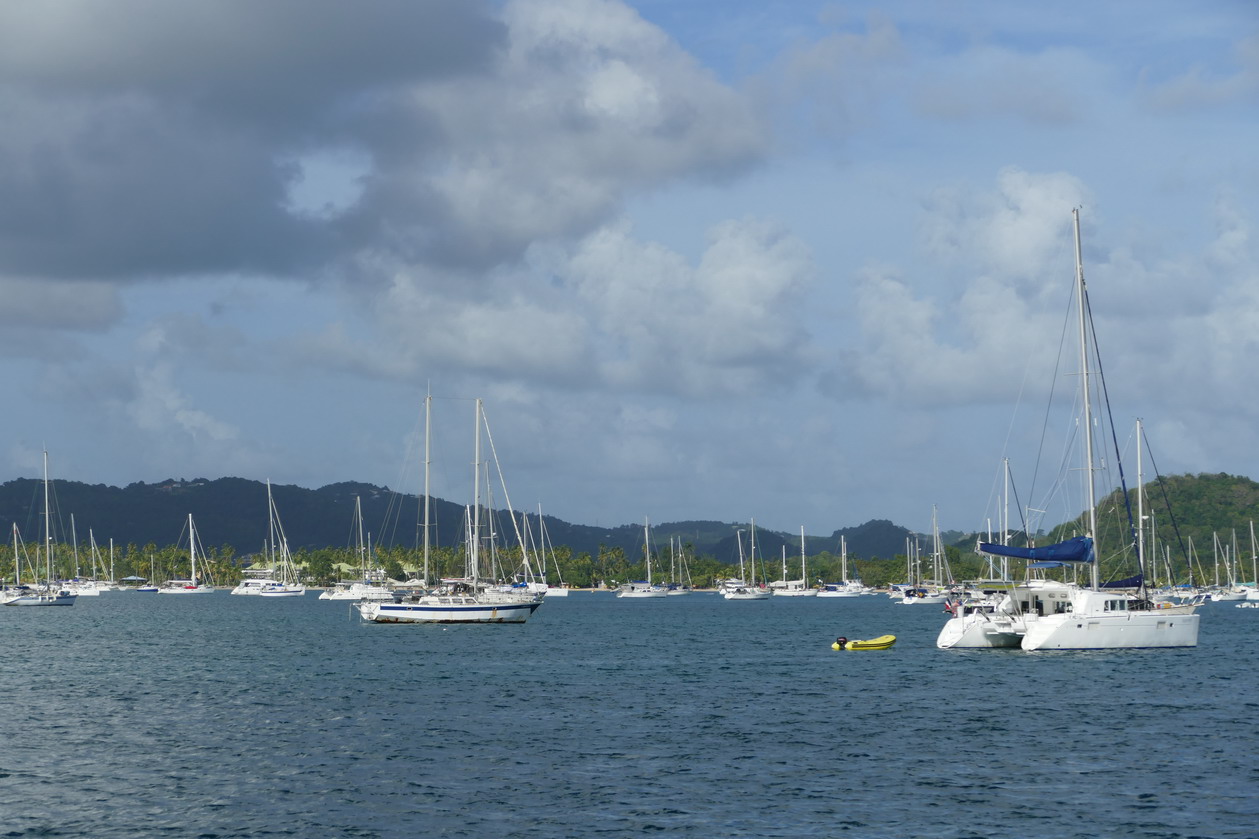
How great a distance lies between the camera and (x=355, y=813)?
1449 inches

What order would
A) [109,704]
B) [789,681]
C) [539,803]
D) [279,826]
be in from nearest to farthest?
[279,826] → [539,803] → [109,704] → [789,681]

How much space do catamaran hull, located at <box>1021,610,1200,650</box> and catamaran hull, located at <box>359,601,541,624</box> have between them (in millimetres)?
49513

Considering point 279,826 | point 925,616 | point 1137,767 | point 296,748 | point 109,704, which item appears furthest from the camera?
point 925,616

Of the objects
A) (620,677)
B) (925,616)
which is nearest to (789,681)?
(620,677)

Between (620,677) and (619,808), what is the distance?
39783 mm

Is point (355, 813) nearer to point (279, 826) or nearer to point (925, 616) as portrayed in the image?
point (279, 826)

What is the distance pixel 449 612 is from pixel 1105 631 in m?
54.7

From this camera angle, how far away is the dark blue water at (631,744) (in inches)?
1422

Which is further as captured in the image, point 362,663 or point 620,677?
point 362,663

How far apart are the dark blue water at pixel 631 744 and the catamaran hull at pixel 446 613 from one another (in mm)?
18916

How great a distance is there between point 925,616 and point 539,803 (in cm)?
13919

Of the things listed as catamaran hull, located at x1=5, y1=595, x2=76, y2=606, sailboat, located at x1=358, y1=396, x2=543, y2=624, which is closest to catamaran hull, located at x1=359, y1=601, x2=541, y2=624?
sailboat, located at x1=358, y1=396, x2=543, y2=624

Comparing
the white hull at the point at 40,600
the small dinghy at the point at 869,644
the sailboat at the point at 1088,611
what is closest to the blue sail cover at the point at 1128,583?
the sailboat at the point at 1088,611

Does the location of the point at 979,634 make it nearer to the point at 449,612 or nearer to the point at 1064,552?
the point at 1064,552
